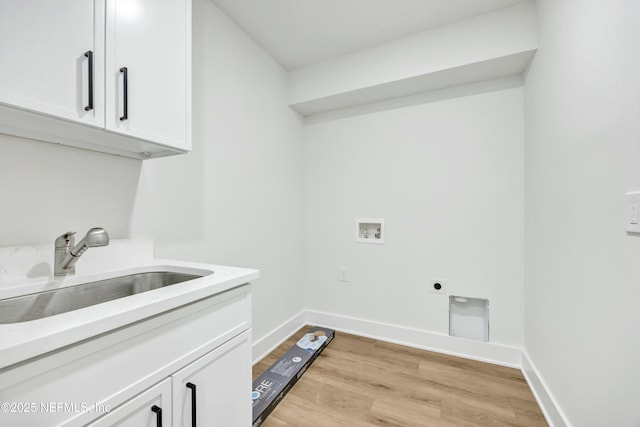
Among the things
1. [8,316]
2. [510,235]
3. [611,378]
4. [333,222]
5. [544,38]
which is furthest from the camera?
[333,222]

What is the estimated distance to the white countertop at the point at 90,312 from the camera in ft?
1.70

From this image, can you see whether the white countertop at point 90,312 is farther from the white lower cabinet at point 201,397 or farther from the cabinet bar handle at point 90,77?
the cabinet bar handle at point 90,77

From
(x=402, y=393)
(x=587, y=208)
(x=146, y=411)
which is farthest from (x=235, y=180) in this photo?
(x=587, y=208)

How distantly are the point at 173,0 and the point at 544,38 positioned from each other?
196cm

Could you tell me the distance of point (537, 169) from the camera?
167 cm

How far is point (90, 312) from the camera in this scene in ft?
2.15

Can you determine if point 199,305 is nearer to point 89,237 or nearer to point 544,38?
point 89,237

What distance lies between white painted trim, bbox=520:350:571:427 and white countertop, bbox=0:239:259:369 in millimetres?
1620

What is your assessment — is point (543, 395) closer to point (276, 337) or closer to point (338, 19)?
point (276, 337)

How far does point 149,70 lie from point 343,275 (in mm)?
2078

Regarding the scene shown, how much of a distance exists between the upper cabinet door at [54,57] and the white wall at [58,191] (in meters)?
0.34

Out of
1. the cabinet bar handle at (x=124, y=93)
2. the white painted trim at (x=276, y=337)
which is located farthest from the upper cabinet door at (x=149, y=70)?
the white painted trim at (x=276, y=337)

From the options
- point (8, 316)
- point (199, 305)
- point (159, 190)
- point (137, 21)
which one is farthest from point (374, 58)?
point (8, 316)

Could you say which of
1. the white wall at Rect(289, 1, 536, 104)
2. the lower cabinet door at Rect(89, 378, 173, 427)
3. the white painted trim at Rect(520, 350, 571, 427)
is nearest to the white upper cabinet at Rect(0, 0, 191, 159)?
the lower cabinet door at Rect(89, 378, 173, 427)
